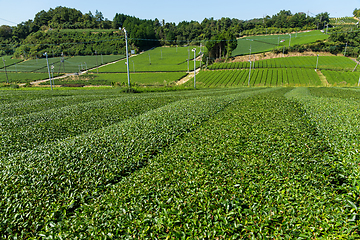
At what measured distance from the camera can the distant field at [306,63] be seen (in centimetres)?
9488

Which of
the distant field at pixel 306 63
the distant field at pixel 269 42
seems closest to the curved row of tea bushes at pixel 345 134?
the distant field at pixel 306 63

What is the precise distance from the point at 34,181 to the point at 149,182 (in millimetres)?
4562

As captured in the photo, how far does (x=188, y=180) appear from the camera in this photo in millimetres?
7629

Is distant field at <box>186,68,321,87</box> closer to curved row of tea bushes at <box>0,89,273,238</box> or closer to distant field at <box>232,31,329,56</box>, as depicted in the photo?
distant field at <box>232,31,329,56</box>

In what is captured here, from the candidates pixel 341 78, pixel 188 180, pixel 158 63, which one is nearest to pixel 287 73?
pixel 341 78

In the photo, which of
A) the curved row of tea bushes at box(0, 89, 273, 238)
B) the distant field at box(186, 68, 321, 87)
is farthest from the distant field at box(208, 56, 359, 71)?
the curved row of tea bushes at box(0, 89, 273, 238)

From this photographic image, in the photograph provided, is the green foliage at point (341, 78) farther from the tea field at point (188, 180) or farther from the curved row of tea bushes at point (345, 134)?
the tea field at point (188, 180)

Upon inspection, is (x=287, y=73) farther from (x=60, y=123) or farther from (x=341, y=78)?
(x=60, y=123)

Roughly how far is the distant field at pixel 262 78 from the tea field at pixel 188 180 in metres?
72.7

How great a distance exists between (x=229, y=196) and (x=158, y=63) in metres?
140

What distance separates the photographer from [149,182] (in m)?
7.86

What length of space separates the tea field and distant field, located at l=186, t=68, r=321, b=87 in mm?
72657

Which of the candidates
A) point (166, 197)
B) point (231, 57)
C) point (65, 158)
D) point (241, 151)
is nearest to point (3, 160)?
point (65, 158)

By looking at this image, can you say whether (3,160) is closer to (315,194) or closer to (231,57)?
(315,194)
